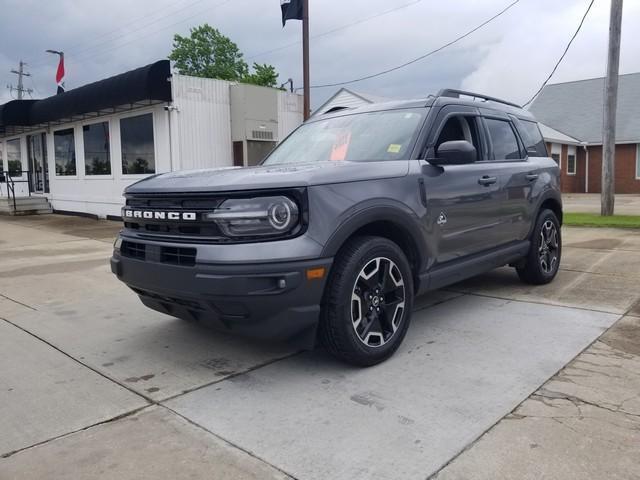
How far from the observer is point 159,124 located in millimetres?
14062

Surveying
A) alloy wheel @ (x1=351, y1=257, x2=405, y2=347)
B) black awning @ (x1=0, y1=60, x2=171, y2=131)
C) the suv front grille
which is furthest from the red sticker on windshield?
black awning @ (x1=0, y1=60, x2=171, y2=131)

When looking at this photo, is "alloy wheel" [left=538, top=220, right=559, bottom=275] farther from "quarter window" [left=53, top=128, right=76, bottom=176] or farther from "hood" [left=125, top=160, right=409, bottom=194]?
"quarter window" [left=53, top=128, right=76, bottom=176]

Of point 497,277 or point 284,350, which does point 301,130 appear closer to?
point 284,350

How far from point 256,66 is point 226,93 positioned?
35084 millimetres

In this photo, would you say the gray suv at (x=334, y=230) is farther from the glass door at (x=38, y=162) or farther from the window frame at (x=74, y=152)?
the glass door at (x=38, y=162)

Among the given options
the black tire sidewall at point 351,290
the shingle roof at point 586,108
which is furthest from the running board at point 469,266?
the shingle roof at point 586,108

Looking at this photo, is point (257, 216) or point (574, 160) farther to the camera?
point (574, 160)

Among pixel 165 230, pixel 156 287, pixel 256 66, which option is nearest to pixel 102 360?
pixel 156 287

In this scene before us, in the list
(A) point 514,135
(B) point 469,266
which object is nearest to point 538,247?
(A) point 514,135

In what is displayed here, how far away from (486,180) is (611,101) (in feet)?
36.4

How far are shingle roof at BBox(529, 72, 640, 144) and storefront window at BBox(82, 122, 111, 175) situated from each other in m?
24.2

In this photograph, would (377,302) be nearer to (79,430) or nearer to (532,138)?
(79,430)

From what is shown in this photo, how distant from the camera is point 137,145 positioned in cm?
1499

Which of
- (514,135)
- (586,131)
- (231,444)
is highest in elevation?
(586,131)
